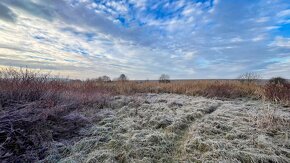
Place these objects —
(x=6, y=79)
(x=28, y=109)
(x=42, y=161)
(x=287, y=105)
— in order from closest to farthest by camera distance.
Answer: (x=42, y=161)
(x=28, y=109)
(x=6, y=79)
(x=287, y=105)

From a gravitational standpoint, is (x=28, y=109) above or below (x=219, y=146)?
above

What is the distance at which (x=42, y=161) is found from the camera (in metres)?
2.82

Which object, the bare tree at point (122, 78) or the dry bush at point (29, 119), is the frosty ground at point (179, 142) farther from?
the bare tree at point (122, 78)

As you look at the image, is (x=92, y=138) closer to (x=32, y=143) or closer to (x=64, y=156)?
(x=64, y=156)

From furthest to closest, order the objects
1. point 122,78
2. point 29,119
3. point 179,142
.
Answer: point 122,78 < point 179,142 < point 29,119

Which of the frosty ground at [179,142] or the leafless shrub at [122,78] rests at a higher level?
the leafless shrub at [122,78]

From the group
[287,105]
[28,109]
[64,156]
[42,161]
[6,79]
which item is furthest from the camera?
[287,105]

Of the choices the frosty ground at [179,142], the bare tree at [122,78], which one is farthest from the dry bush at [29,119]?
the bare tree at [122,78]

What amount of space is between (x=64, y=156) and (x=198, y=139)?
2504 mm

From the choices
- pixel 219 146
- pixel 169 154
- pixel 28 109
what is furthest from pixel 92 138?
pixel 219 146

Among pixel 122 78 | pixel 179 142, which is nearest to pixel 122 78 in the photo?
pixel 122 78

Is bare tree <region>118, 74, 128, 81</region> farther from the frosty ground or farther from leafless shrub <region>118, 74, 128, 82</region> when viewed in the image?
the frosty ground

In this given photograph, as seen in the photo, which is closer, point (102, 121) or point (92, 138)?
point (92, 138)

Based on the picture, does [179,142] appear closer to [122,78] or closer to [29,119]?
[29,119]
